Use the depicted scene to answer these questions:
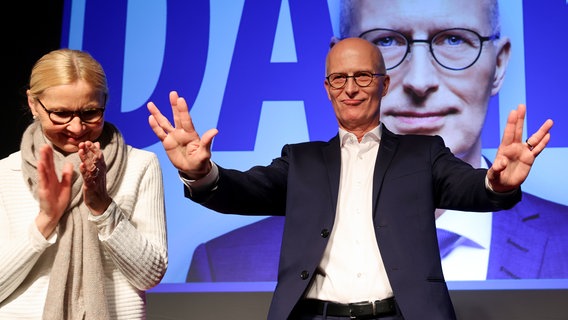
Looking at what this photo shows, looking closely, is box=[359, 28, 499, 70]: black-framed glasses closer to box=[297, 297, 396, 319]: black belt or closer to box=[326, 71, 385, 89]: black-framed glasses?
box=[326, 71, 385, 89]: black-framed glasses

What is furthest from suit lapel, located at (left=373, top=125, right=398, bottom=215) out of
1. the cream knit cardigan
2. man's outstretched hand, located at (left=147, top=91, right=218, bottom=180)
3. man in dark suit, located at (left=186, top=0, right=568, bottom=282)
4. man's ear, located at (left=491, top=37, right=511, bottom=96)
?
man's ear, located at (left=491, top=37, right=511, bottom=96)

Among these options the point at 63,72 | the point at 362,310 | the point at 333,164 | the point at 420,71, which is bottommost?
the point at 362,310

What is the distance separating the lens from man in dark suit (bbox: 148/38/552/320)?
1997 mm

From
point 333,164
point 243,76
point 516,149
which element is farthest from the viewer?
point 243,76

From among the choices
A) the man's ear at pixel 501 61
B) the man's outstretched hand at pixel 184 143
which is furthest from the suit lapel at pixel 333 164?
the man's ear at pixel 501 61

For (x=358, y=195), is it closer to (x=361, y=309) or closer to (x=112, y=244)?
(x=361, y=309)

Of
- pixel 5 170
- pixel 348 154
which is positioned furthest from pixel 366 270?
pixel 5 170

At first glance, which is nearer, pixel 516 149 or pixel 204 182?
pixel 516 149

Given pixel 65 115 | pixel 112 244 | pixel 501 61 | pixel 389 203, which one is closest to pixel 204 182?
pixel 112 244

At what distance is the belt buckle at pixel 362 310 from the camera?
2.06m

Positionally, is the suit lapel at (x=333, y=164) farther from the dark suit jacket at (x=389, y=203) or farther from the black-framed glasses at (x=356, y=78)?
the black-framed glasses at (x=356, y=78)

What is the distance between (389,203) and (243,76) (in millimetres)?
1738

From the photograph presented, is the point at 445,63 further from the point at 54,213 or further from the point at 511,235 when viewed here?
the point at 54,213

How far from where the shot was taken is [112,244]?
6.36 feet
